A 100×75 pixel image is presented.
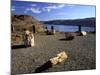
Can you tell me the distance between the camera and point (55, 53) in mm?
2363

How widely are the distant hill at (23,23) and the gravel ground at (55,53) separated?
110 millimetres

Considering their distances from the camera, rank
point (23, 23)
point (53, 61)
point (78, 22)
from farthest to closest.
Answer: point (78, 22) < point (53, 61) < point (23, 23)

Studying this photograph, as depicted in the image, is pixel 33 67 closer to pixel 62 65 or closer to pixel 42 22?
pixel 62 65

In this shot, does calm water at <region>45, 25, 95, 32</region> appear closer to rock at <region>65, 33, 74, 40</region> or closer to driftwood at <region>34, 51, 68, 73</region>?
rock at <region>65, 33, 74, 40</region>

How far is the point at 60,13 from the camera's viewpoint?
240cm

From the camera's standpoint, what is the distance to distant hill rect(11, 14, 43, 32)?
2.19 metres

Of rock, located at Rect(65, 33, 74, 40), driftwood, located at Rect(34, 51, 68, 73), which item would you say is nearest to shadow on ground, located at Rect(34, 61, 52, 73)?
driftwood, located at Rect(34, 51, 68, 73)

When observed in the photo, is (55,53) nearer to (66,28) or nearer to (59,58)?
(59,58)

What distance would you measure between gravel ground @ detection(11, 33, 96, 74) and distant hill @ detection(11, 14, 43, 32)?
0.11m

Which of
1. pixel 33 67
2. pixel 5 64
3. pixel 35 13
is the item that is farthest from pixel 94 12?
pixel 5 64

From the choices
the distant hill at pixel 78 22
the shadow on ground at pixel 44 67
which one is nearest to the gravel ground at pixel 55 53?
the shadow on ground at pixel 44 67

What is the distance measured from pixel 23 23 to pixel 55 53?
488 mm

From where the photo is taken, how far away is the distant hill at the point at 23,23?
219 centimetres

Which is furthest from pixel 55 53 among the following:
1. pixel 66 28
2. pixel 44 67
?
pixel 66 28
